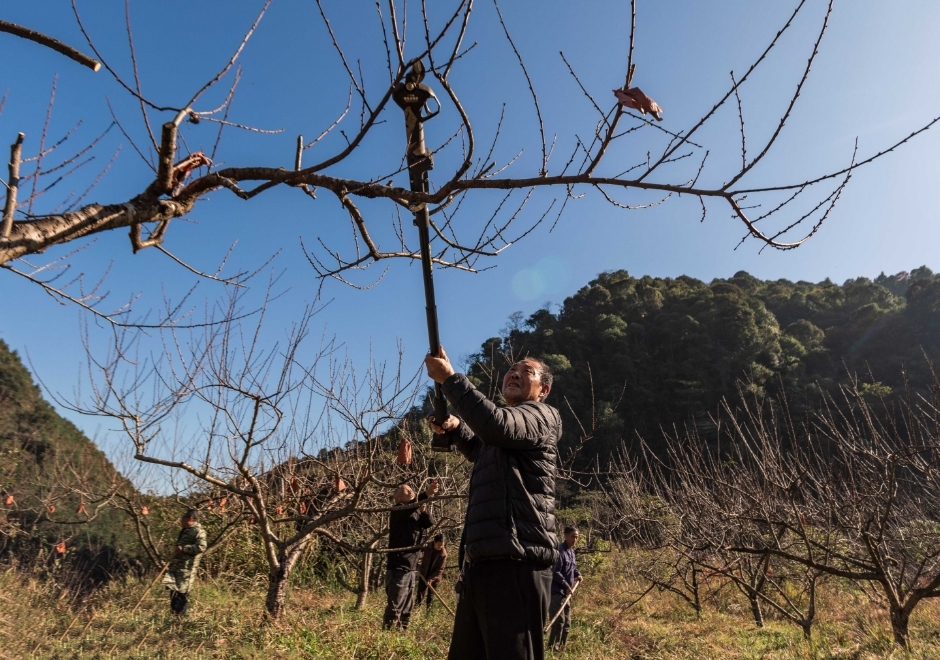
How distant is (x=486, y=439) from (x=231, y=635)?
4.52 m

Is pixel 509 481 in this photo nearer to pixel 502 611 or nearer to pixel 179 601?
pixel 502 611

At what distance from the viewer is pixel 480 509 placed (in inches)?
74.4

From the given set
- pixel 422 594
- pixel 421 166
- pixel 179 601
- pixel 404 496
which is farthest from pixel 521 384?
pixel 422 594

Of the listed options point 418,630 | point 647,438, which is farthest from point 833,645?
point 647,438

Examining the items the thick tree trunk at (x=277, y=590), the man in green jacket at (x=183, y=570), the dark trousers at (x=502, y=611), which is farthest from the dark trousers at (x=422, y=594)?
the dark trousers at (x=502, y=611)

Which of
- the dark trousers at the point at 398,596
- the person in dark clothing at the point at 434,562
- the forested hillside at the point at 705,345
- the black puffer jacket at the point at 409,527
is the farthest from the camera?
the forested hillside at the point at 705,345

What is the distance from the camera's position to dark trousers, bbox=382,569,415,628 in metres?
6.01

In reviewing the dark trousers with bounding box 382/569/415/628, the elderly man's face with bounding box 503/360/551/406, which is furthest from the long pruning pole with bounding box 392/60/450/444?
the dark trousers with bounding box 382/569/415/628

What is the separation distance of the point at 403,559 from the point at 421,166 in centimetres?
514

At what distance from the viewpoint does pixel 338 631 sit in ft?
17.1

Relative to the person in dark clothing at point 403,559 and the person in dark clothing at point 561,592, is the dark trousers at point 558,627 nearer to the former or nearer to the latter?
the person in dark clothing at point 561,592

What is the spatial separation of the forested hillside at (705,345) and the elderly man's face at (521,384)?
67.3ft

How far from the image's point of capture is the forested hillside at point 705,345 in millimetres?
25922

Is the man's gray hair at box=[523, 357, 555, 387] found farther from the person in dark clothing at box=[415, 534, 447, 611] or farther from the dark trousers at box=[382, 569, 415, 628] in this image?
the person in dark clothing at box=[415, 534, 447, 611]
